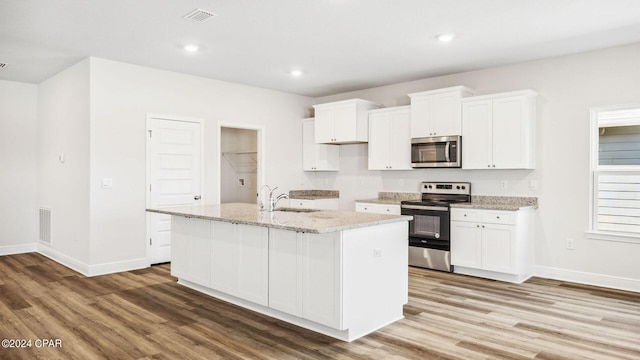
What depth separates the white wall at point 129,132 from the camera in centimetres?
516

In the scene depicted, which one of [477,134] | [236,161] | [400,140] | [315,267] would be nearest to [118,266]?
[315,267]

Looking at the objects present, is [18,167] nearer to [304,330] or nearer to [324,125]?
[324,125]

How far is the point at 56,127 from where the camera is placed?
19.9ft

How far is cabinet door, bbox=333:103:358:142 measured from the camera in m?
6.45

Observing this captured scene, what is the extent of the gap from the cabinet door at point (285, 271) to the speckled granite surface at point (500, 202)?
2682 mm

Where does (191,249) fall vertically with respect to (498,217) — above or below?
below

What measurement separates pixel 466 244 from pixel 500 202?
77 cm

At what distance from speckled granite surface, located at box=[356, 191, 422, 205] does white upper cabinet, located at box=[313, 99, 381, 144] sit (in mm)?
919

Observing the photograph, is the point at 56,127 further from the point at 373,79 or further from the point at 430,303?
the point at 430,303

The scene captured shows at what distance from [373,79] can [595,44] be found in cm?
276

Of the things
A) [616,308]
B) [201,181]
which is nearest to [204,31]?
[201,181]

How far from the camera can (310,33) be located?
14.0 feet

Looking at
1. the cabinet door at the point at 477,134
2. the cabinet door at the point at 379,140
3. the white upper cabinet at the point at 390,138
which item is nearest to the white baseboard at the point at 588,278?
the cabinet door at the point at 477,134

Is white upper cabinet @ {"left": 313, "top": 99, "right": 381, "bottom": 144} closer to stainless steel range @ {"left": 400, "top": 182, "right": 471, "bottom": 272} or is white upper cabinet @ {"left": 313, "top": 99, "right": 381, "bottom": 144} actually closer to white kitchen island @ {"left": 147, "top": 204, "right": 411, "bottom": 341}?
stainless steel range @ {"left": 400, "top": 182, "right": 471, "bottom": 272}
